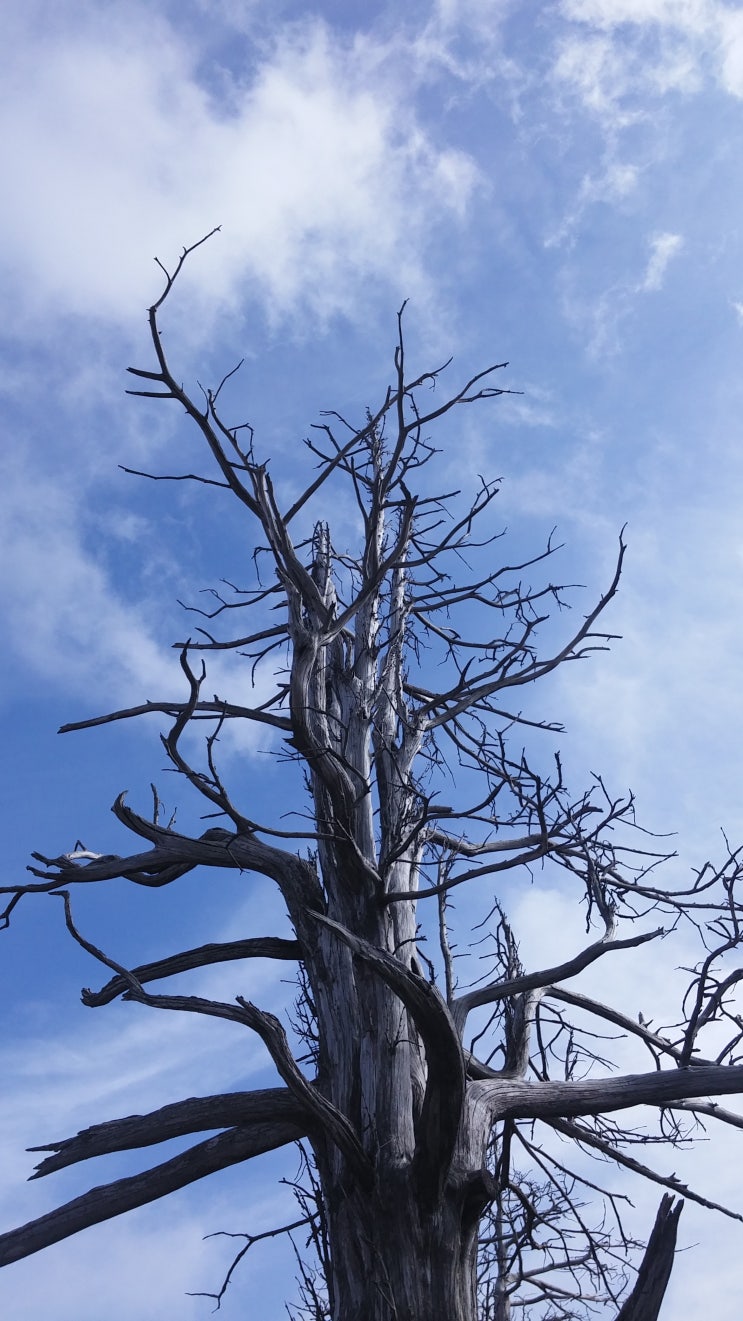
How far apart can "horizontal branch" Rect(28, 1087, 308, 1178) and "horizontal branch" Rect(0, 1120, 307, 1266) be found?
0.06 metres

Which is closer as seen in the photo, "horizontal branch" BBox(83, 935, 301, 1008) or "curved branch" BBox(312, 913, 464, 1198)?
"curved branch" BBox(312, 913, 464, 1198)

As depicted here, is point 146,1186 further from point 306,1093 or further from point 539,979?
point 539,979

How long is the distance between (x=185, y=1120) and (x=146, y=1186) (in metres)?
0.27

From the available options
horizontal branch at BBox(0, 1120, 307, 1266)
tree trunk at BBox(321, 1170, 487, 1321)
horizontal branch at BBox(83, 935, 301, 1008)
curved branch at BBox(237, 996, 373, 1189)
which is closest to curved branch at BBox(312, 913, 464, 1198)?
tree trunk at BBox(321, 1170, 487, 1321)

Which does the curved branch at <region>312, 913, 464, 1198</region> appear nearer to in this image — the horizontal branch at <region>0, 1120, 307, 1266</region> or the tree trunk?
the tree trunk

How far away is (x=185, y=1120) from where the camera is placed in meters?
4.44

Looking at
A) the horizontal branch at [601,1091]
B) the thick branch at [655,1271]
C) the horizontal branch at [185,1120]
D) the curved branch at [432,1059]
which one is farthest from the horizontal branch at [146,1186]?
the thick branch at [655,1271]

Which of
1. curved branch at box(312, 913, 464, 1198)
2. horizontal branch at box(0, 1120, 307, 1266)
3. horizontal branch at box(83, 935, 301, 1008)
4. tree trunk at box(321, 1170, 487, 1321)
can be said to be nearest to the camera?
curved branch at box(312, 913, 464, 1198)

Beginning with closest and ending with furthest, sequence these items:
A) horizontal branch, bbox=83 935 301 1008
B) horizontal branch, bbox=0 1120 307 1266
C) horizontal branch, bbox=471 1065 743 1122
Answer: horizontal branch, bbox=0 1120 307 1266, horizontal branch, bbox=471 1065 743 1122, horizontal branch, bbox=83 935 301 1008

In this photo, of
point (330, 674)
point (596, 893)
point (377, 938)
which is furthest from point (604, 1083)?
point (330, 674)

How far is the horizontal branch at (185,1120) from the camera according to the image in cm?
437

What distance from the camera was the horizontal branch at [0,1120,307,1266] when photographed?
4137 millimetres

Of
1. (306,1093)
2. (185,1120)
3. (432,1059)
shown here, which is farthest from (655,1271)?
(185,1120)

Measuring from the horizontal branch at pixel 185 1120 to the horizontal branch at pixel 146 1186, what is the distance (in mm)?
58
